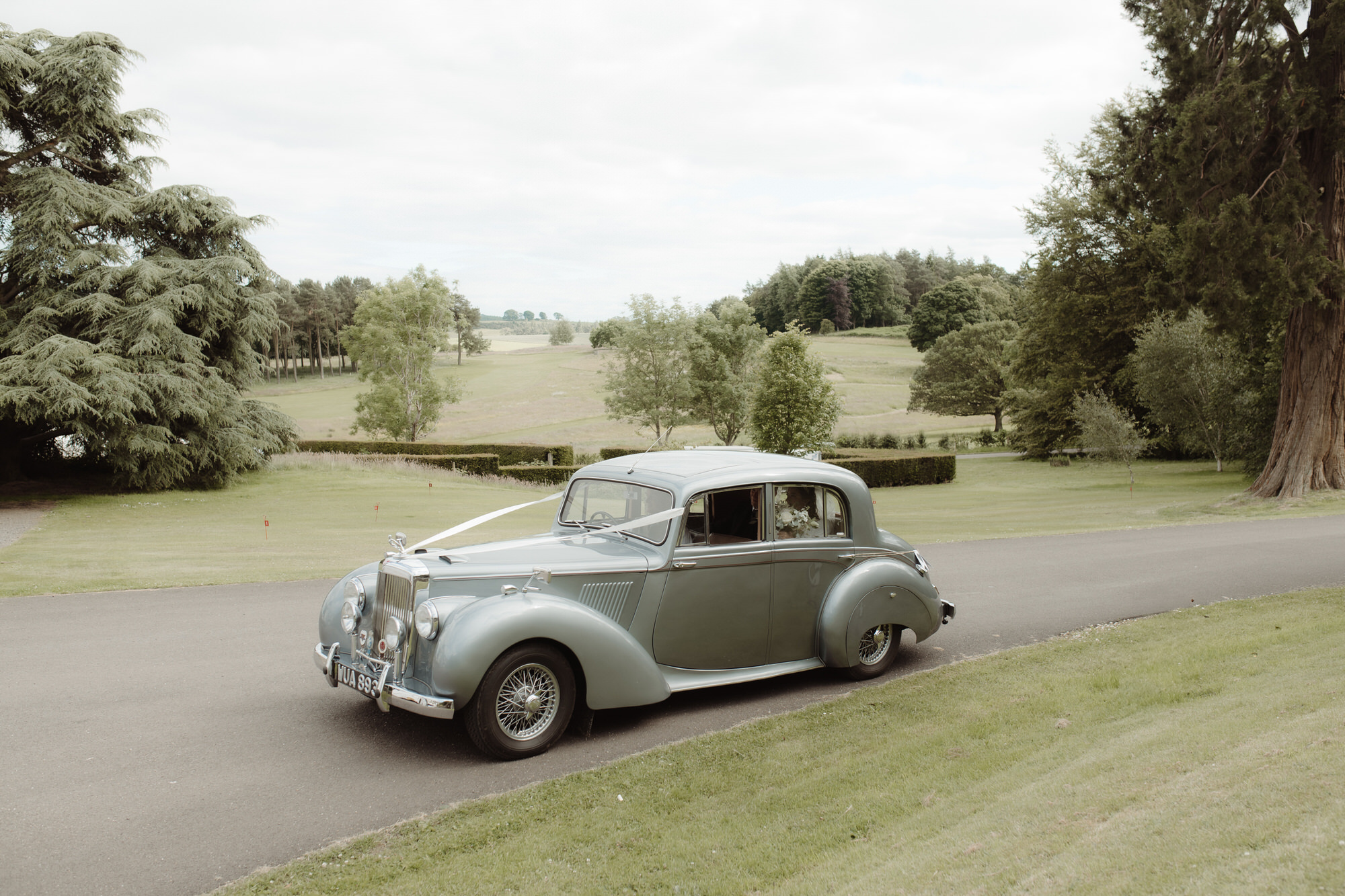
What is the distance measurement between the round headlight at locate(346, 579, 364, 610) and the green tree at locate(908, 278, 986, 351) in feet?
301

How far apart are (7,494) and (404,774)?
24.4 m

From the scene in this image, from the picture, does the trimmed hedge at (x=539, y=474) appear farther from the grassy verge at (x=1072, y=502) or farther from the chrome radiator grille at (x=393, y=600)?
the chrome radiator grille at (x=393, y=600)

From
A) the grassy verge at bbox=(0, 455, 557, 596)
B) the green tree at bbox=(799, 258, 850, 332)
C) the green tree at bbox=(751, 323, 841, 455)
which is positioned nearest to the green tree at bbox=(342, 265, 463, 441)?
the grassy verge at bbox=(0, 455, 557, 596)

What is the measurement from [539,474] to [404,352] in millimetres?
21538

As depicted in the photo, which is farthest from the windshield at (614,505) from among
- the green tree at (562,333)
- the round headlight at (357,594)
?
the green tree at (562,333)

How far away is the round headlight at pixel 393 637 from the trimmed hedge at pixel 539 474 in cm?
2544

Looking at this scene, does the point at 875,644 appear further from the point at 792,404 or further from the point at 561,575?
the point at 792,404

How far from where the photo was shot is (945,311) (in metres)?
94.4

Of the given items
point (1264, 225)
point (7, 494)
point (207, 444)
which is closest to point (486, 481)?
point (207, 444)

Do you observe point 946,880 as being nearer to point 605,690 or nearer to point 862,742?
point 862,742

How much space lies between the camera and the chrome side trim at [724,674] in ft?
21.1

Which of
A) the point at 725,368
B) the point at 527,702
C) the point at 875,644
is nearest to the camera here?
the point at 527,702

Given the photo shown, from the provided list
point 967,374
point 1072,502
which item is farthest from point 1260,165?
point 967,374

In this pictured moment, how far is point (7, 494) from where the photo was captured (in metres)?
23.5
